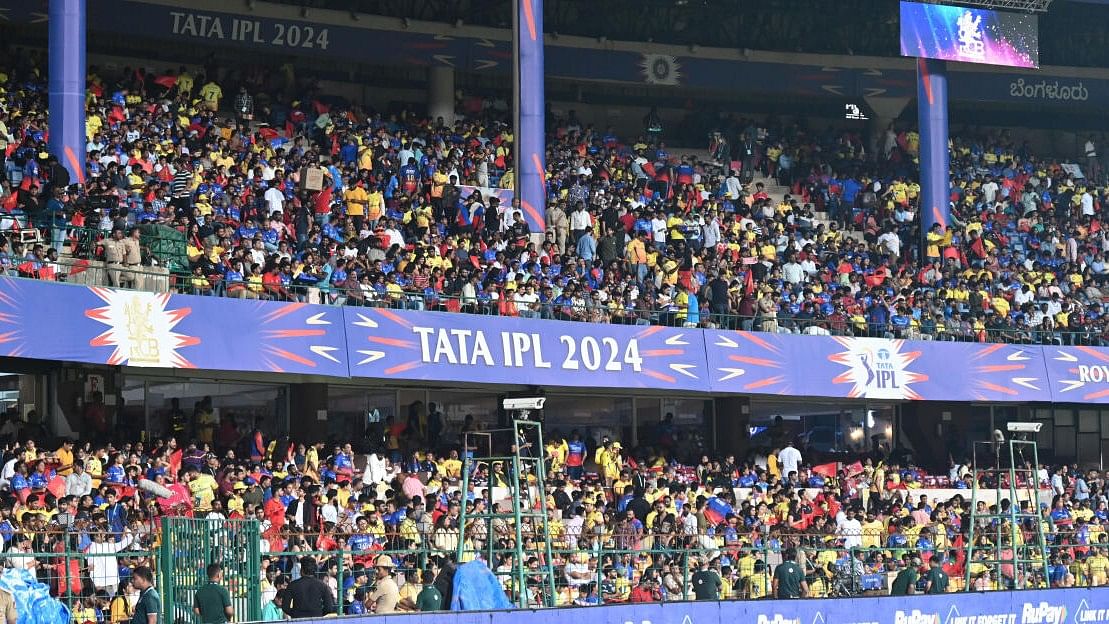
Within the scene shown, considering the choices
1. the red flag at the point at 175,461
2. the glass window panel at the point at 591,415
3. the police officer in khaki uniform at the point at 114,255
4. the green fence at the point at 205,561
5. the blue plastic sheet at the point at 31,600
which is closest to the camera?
the blue plastic sheet at the point at 31,600

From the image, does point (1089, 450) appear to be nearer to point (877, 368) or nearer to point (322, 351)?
point (877, 368)

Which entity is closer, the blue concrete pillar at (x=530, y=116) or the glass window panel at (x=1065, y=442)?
the blue concrete pillar at (x=530, y=116)

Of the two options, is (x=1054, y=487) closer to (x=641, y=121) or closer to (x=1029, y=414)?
(x=1029, y=414)

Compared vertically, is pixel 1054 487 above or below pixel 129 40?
below

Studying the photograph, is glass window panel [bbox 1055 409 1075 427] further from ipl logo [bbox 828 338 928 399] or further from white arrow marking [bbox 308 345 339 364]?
white arrow marking [bbox 308 345 339 364]

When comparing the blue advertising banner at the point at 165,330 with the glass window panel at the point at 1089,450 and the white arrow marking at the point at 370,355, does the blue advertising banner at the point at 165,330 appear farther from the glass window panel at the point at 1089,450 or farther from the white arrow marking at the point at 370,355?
the glass window panel at the point at 1089,450

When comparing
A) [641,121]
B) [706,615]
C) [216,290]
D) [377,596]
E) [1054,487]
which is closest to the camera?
[377,596]

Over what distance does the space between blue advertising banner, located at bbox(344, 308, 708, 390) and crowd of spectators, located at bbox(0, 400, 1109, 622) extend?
1240mm

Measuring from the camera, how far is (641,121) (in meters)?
40.2

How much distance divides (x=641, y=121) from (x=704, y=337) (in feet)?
38.9

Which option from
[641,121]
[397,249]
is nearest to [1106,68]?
[641,121]

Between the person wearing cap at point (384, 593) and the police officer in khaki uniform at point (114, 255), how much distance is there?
7342 mm

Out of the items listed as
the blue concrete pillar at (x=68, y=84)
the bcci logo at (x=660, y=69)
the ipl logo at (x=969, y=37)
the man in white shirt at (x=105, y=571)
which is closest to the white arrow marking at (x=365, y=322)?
the blue concrete pillar at (x=68, y=84)

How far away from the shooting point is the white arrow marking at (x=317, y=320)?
2538 cm
